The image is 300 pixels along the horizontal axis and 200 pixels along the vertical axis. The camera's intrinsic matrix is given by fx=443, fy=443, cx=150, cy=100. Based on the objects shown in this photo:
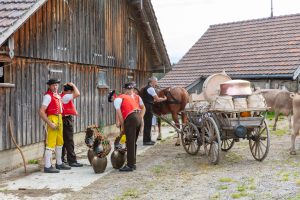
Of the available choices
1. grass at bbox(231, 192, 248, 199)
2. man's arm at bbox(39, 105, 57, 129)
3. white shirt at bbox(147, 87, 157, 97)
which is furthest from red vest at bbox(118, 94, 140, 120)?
white shirt at bbox(147, 87, 157, 97)

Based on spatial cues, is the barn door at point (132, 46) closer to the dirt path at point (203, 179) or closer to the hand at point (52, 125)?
the dirt path at point (203, 179)

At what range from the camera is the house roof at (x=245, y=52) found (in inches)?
890

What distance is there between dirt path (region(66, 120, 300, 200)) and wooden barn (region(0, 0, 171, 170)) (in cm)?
270

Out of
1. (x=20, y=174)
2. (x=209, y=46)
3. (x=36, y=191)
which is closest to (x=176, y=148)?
(x=20, y=174)

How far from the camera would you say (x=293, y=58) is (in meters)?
22.0

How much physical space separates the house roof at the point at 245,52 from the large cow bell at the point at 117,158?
1345cm

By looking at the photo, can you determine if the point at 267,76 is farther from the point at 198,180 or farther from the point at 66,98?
the point at 198,180

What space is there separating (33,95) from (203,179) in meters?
4.87

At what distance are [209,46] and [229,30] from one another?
1808 mm

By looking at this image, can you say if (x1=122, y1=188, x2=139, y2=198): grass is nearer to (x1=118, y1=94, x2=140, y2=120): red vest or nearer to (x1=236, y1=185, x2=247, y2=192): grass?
(x1=236, y1=185, x2=247, y2=192): grass

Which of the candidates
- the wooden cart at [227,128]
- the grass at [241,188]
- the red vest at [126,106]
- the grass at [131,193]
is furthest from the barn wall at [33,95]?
the grass at [241,188]

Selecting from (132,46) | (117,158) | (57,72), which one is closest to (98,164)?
(117,158)

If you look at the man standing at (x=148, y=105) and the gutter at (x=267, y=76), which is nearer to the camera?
the man standing at (x=148, y=105)

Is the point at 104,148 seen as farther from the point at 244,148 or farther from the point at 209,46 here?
the point at 209,46
